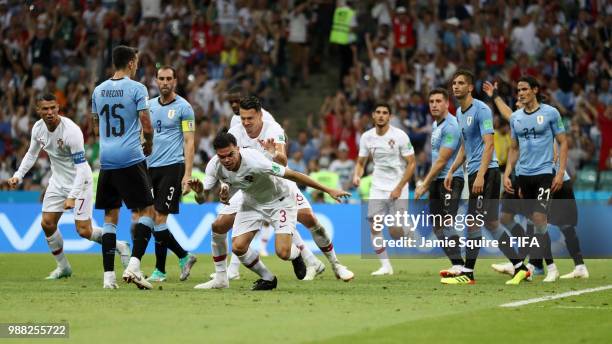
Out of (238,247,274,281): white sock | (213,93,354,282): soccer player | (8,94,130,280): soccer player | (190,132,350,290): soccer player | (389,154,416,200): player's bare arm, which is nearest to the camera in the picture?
(190,132,350,290): soccer player

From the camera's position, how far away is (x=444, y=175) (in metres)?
16.0

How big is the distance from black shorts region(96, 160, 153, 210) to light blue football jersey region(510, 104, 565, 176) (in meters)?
5.02

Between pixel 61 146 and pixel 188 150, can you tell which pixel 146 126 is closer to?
pixel 188 150

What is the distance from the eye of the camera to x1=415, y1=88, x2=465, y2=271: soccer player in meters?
15.0

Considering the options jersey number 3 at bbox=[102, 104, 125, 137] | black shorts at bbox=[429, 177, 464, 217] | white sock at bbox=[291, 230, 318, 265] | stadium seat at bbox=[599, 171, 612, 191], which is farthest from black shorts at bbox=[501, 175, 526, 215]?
stadium seat at bbox=[599, 171, 612, 191]

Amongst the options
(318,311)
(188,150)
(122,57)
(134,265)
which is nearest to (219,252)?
(134,265)

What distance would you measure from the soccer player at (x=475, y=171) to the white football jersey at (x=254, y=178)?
2515 mm

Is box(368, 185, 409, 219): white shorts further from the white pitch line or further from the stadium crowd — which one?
the stadium crowd

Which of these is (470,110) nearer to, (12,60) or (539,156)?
(539,156)

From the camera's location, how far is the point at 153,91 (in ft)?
94.1

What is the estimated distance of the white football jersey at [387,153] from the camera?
58.6ft

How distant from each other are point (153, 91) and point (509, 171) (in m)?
14.6

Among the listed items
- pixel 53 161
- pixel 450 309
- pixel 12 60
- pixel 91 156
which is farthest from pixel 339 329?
pixel 12 60

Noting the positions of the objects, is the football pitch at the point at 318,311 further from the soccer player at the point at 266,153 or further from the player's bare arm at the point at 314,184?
the player's bare arm at the point at 314,184
